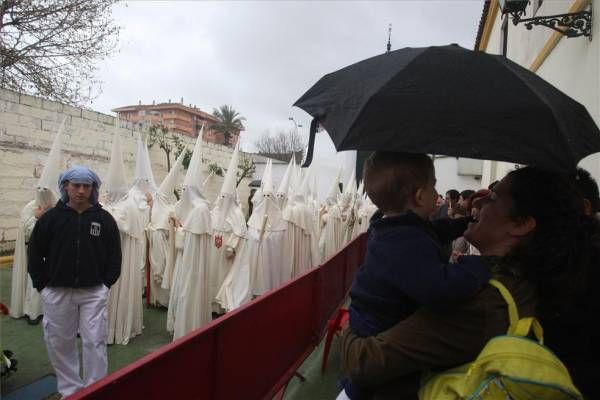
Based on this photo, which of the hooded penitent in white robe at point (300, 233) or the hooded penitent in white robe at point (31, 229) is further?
the hooded penitent in white robe at point (300, 233)

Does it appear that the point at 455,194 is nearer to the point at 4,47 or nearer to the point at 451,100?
the point at 451,100

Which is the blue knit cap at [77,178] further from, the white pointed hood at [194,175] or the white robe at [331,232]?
the white robe at [331,232]

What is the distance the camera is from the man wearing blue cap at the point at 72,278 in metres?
4.00

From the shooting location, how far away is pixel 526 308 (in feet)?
4.07

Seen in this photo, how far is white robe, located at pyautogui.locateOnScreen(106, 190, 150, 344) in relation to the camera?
19.3 feet

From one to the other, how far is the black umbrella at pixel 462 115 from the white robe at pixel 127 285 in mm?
5421

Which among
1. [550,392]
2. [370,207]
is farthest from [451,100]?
[370,207]

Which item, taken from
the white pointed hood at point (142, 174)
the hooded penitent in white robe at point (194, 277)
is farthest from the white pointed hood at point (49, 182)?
the hooded penitent in white robe at point (194, 277)

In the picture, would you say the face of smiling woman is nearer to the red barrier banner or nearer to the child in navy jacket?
the child in navy jacket

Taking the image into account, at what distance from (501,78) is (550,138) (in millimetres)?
273

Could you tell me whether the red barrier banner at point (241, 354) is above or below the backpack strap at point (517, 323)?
below

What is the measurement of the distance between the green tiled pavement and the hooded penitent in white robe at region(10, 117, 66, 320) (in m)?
0.24

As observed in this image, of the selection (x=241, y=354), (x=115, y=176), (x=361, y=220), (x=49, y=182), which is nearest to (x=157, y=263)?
(x=115, y=176)

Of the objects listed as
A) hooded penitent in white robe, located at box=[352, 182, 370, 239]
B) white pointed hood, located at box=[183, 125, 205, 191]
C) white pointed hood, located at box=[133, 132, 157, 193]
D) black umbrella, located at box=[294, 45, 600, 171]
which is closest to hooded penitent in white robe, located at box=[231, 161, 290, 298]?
white pointed hood, located at box=[183, 125, 205, 191]
